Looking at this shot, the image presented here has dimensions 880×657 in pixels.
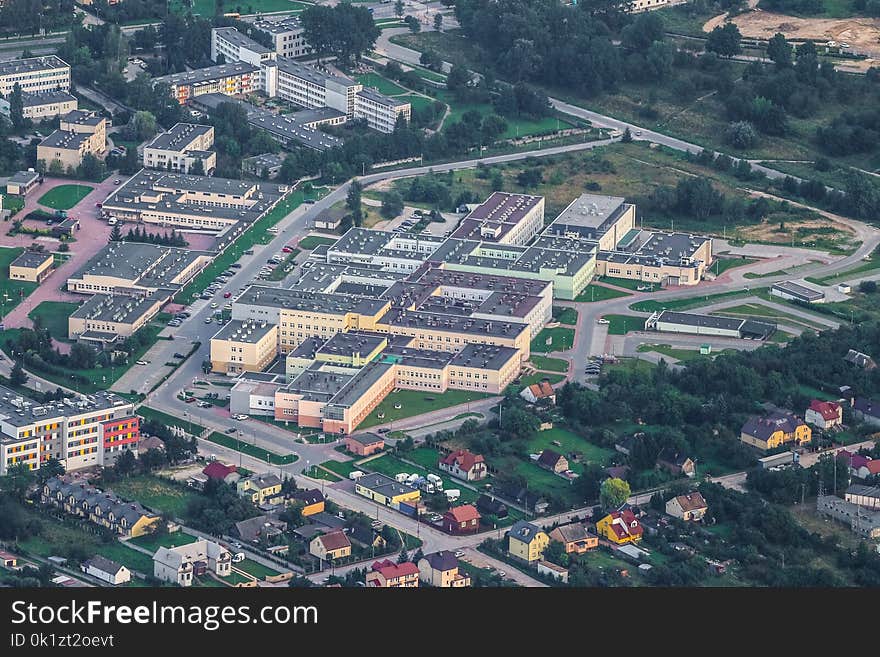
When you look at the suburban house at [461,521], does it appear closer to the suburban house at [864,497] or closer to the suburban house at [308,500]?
the suburban house at [308,500]

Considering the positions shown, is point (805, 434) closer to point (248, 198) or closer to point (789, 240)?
point (789, 240)

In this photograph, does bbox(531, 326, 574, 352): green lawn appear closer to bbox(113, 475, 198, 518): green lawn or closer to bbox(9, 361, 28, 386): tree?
bbox(113, 475, 198, 518): green lawn

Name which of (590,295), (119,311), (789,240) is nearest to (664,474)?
(590,295)

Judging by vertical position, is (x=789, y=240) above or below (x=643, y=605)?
below

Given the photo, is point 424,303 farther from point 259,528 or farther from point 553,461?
point 259,528

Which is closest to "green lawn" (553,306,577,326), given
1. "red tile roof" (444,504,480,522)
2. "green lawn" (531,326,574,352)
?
"green lawn" (531,326,574,352)

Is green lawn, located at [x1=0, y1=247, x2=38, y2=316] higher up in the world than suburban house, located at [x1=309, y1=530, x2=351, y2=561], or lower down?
lower down
